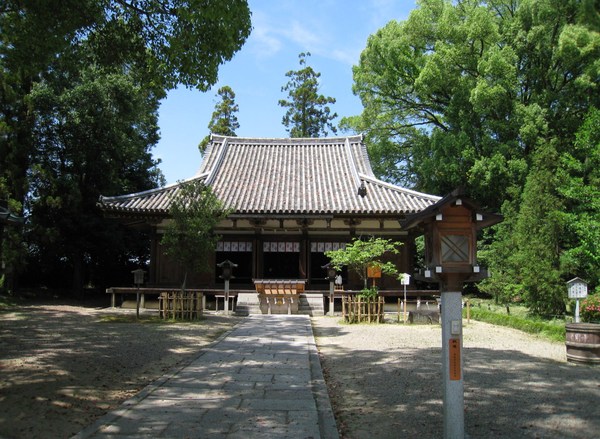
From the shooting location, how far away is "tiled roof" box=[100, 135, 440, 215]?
1753 cm

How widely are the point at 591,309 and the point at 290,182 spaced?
486 inches

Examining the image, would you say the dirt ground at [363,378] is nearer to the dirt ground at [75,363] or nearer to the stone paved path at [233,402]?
the dirt ground at [75,363]

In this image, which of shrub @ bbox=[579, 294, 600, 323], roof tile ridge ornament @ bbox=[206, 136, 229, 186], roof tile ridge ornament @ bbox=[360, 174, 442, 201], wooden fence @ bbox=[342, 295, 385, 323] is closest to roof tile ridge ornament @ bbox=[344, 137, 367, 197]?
roof tile ridge ornament @ bbox=[360, 174, 442, 201]

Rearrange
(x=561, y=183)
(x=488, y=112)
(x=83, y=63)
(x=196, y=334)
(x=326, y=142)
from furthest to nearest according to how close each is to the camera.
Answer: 1. (x=326, y=142)
2. (x=488, y=112)
3. (x=561, y=183)
4. (x=196, y=334)
5. (x=83, y=63)

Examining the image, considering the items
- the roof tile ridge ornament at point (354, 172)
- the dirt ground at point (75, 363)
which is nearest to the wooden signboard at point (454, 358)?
the dirt ground at point (75, 363)

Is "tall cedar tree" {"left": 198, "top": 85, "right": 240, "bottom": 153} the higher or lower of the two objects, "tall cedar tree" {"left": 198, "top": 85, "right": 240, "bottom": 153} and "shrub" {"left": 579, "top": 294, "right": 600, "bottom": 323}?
the higher

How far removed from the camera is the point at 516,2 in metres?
24.5

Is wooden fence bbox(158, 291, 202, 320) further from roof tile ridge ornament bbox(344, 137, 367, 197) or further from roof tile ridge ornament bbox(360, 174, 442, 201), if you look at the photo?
roof tile ridge ornament bbox(360, 174, 442, 201)

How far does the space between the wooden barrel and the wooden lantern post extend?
4.72 meters

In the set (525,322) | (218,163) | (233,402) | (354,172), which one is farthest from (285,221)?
(233,402)

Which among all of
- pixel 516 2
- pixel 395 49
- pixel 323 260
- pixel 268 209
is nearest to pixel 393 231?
pixel 323 260

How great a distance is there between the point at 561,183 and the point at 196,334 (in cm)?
1275

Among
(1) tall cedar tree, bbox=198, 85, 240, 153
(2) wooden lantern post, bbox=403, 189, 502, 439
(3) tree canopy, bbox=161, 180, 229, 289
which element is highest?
(1) tall cedar tree, bbox=198, 85, 240, 153

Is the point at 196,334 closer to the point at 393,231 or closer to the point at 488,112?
the point at 393,231
